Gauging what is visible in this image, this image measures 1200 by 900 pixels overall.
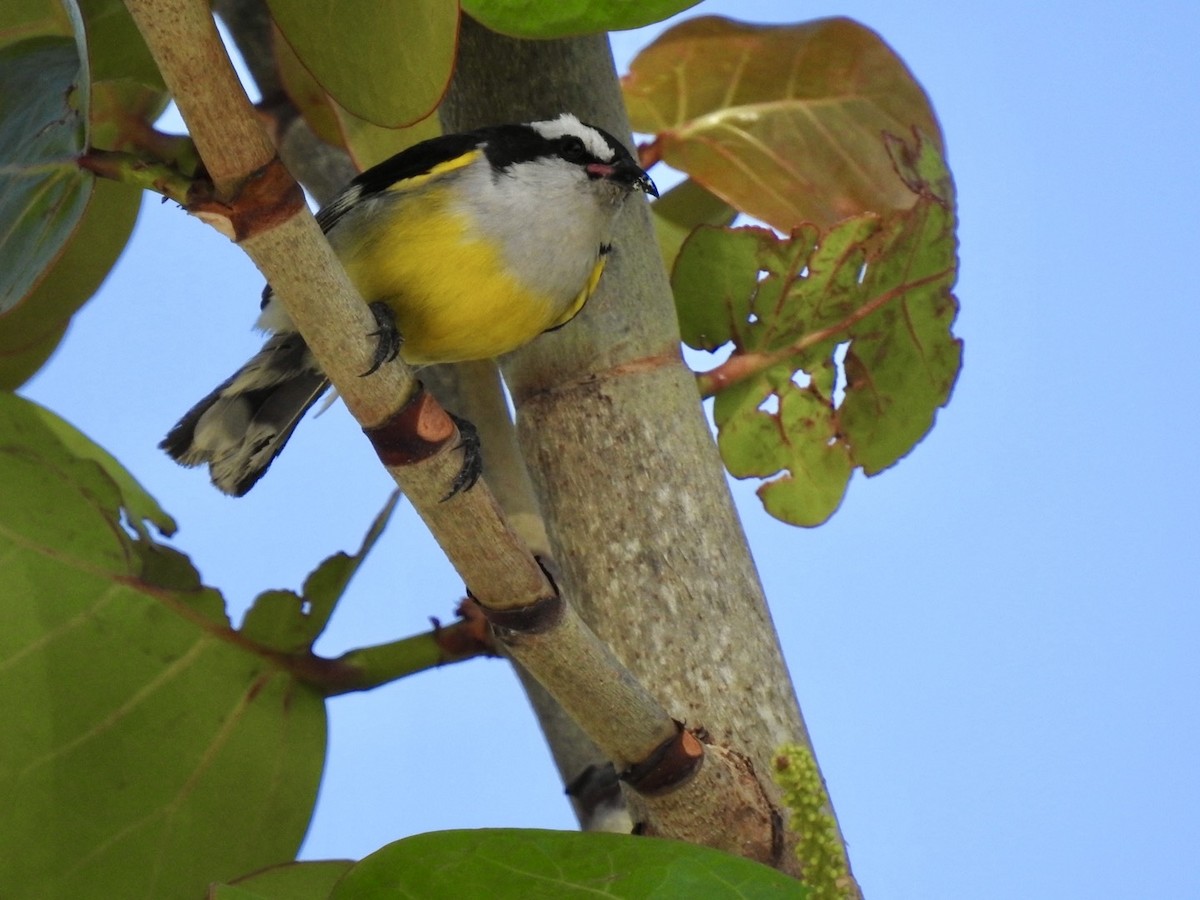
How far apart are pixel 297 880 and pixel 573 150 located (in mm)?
473

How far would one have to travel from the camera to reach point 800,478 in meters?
0.90

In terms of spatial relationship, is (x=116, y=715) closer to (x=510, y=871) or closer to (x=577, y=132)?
(x=510, y=871)

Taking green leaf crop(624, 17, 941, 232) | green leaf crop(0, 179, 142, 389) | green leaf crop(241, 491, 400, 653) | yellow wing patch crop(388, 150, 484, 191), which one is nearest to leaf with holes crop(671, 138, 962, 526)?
green leaf crop(624, 17, 941, 232)

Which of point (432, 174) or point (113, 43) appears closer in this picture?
point (113, 43)

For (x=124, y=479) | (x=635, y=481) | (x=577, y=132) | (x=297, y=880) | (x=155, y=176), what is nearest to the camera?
(x=155, y=176)

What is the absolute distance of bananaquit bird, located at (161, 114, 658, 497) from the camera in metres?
0.78

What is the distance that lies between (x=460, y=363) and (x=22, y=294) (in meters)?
0.37

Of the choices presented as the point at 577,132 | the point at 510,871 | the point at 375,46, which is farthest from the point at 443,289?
the point at 510,871

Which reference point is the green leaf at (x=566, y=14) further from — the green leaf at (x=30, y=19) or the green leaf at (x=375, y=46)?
the green leaf at (x=30, y=19)

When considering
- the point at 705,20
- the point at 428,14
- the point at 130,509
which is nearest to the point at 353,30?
the point at 428,14

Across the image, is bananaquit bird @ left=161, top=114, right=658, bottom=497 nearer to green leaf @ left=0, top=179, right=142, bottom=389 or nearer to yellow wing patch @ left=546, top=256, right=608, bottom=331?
yellow wing patch @ left=546, top=256, right=608, bottom=331

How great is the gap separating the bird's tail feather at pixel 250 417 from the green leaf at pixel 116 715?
2.5 inches

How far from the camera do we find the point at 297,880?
23.2 inches

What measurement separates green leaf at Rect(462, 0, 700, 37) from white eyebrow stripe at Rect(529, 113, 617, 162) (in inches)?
6.4
